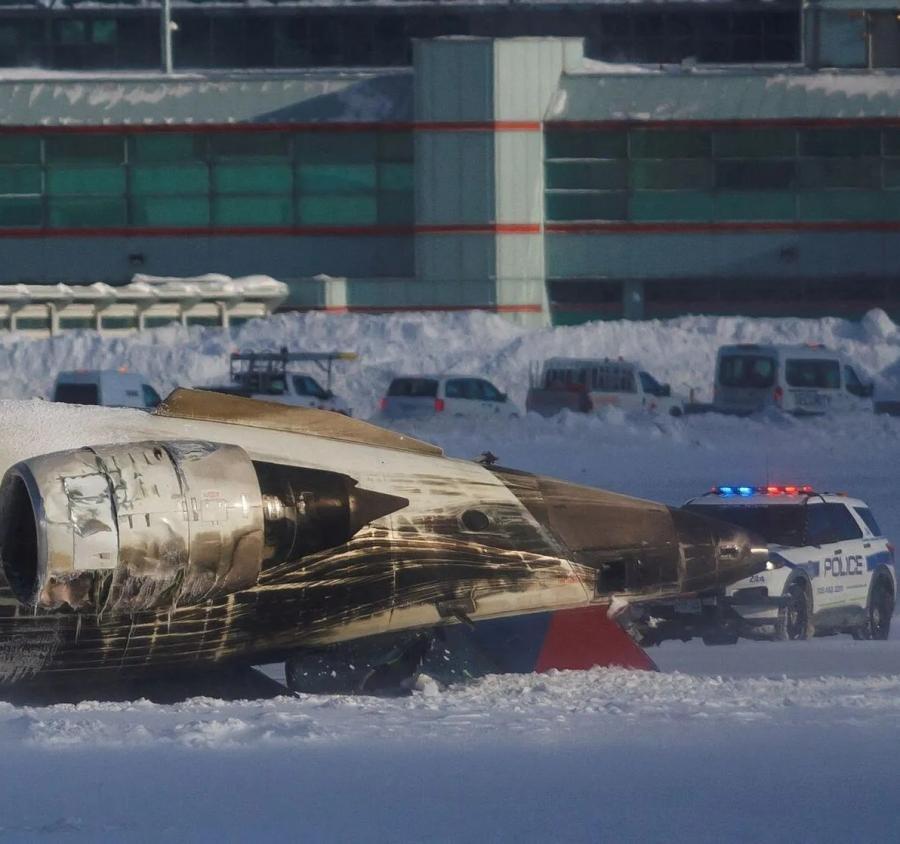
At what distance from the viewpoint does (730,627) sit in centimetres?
1886

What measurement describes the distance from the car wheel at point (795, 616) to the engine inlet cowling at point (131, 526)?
326 inches

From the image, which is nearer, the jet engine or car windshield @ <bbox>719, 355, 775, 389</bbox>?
the jet engine

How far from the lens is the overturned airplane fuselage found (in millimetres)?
11781

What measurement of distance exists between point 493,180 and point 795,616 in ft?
124

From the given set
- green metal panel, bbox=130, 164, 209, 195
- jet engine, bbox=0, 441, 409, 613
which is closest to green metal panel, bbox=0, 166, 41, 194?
green metal panel, bbox=130, 164, 209, 195

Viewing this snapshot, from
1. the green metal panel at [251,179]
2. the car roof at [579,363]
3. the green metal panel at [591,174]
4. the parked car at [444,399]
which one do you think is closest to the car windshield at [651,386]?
the car roof at [579,363]

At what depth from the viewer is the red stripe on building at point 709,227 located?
57.1m

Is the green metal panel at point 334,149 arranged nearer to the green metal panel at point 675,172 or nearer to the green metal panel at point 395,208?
the green metal panel at point 395,208

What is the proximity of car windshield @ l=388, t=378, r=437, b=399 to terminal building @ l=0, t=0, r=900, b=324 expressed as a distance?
12862mm

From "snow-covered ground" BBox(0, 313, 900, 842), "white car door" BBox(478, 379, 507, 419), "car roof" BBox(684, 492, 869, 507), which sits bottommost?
"white car door" BBox(478, 379, 507, 419)

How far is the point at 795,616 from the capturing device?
63.7 ft

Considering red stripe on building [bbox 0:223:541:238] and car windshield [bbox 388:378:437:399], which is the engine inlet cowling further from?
red stripe on building [bbox 0:223:541:238]

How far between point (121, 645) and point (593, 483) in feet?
67.3

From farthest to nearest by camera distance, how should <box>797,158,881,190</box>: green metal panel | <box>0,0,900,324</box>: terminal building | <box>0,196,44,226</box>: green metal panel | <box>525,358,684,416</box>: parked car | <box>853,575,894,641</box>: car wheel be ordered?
1. <box>0,196,44,226</box>: green metal panel
2. <box>797,158,881,190</box>: green metal panel
3. <box>0,0,900,324</box>: terminal building
4. <box>525,358,684,416</box>: parked car
5. <box>853,575,894,641</box>: car wheel
